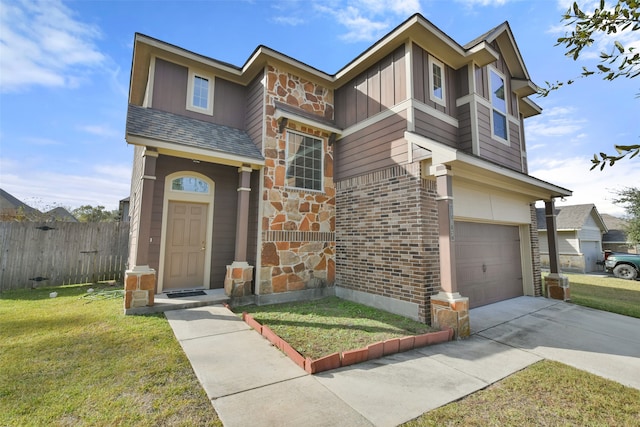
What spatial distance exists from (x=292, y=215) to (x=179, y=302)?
3.01m

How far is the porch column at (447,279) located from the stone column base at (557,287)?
469 centimetres

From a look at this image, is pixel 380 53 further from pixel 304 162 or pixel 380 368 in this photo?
pixel 380 368

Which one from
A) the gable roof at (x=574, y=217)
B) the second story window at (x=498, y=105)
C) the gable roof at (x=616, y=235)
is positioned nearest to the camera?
the second story window at (x=498, y=105)

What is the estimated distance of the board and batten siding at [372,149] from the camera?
18.4ft

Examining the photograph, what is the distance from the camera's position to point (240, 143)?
21.4 feet

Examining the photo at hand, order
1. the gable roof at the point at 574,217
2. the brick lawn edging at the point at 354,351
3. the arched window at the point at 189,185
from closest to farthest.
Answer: the brick lawn edging at the point at 354,351 < the arched window at the point at 189,185 < the gable roof at the point at 574,217

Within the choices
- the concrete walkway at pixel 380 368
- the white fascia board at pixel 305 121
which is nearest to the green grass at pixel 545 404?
the concrete walkway at pixel 380 368

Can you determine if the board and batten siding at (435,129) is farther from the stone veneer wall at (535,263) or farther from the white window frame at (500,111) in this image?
the stone veneer wall at (535,263)

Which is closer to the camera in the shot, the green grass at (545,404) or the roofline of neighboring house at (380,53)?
the green grass at (545,404)

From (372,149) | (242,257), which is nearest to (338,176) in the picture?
(372,149)

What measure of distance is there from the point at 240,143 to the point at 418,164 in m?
4.14

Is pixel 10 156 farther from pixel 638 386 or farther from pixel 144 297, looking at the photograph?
pixel 638 386

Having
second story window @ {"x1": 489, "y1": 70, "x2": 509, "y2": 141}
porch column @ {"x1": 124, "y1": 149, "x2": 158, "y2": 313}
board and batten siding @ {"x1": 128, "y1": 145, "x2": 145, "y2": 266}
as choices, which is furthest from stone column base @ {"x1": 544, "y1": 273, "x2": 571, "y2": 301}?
board and batten siding @ {"x1": 128, "y1": 145, "x2": 145, "y2": 266}

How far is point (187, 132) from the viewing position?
233 inches
